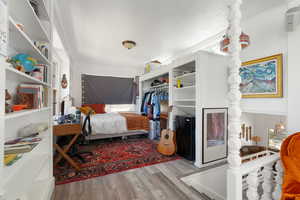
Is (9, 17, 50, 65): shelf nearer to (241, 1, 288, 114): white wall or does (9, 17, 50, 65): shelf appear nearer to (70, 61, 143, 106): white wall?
(241, 1, 288, 114): white wall

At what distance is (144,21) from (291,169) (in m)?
2.75

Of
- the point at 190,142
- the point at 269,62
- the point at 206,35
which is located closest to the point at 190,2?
the point at 206,35

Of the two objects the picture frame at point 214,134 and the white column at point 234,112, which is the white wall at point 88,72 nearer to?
the picture frame at point 214,134

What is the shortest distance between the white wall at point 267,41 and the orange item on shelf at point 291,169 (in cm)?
119

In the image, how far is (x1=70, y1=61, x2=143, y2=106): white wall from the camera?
482 cm

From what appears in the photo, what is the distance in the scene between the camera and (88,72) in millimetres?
5105

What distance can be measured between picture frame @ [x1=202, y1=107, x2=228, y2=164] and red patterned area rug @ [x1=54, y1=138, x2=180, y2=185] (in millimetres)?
610

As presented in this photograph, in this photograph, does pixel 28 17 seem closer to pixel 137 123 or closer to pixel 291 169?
pixel 291 169

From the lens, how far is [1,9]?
0.58 meters

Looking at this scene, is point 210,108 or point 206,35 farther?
point 206,35

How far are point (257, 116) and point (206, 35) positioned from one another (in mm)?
2077

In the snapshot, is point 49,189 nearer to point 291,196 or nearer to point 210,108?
point 291,196

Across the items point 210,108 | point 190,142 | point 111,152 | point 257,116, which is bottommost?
point 111,152

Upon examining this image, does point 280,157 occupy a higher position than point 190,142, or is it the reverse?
point 280,157
